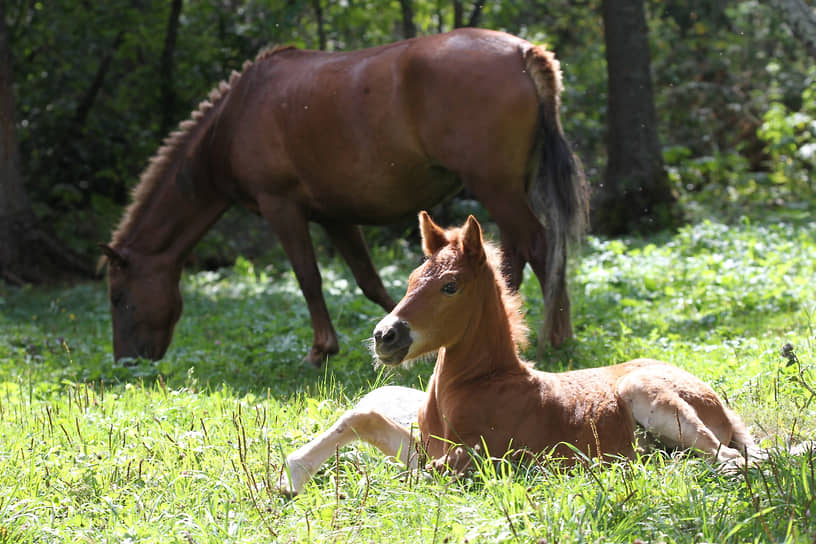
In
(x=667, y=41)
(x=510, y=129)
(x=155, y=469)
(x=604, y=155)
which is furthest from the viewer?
(x=667, y=41)

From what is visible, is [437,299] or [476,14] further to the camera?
[476,14]

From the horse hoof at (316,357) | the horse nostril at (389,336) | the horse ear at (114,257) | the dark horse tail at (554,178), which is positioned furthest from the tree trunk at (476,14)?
the horse nostril at (389,336)

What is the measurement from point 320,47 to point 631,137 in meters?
6.34

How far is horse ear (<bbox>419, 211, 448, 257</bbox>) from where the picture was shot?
3957mm

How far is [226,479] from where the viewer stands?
12.3 ft

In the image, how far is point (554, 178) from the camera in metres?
6.64

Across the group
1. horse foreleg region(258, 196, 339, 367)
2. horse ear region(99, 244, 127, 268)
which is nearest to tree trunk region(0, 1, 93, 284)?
horse ear region(99, 244, 127, 268)

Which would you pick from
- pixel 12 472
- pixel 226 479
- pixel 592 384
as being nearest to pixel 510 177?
pixel 592 384

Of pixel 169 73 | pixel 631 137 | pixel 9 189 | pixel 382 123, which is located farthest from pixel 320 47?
pixel 382 123

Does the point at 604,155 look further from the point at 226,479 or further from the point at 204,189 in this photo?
the point at 226,479

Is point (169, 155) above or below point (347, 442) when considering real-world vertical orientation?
above

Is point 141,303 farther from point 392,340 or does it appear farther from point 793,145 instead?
point 793,145

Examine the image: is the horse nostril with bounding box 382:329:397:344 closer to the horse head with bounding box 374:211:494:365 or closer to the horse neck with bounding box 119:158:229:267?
the horse head with bounding box 374:211:494:365

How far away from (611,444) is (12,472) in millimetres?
2825
